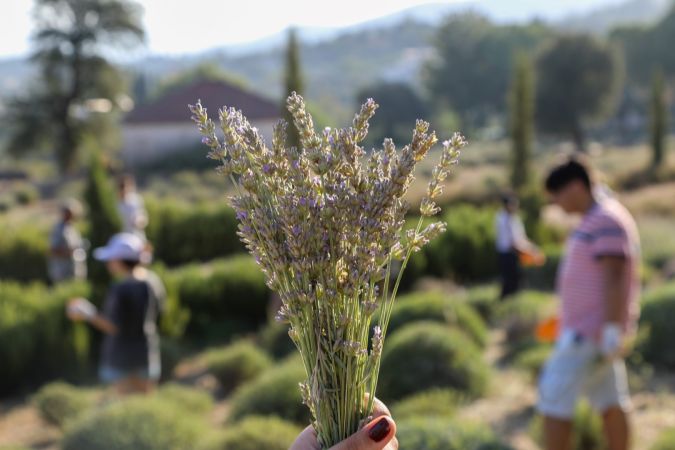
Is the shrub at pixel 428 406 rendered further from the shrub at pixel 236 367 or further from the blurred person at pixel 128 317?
the shrub at pixel 236 367

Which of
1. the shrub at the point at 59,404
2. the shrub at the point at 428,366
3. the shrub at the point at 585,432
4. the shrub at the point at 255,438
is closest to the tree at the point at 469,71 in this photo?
the shrub at the point at 428,366

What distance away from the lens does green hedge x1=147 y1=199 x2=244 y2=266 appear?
15328 mm

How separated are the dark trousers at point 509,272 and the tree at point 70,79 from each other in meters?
30.8

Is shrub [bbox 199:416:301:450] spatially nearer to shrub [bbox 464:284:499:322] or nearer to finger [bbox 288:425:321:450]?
finger [bbox 288:425:321:450]

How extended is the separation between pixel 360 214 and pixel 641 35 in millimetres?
70824

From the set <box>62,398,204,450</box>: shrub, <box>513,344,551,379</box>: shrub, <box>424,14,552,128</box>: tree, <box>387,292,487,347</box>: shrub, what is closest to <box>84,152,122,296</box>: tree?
<box>387,292,487,347</box>: shrub

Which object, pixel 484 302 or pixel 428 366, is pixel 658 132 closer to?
pixel 484 302

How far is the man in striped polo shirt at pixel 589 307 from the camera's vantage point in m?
3.68

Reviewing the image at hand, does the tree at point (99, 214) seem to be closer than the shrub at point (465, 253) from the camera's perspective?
Yes

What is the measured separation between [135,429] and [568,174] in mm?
2525

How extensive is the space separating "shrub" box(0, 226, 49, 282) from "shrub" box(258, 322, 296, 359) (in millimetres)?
6582

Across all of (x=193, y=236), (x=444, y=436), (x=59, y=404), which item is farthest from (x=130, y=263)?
(x=193, y=236)

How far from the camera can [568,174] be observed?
12.7 ft

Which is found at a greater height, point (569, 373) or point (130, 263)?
point (130, 263)
